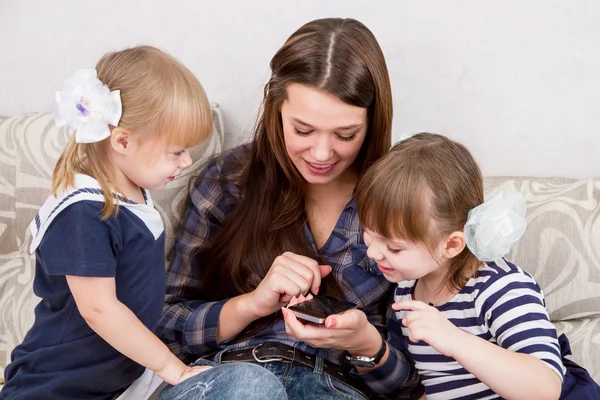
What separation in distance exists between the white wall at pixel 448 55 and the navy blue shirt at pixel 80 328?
0.72 m

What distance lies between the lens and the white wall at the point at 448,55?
1860mm

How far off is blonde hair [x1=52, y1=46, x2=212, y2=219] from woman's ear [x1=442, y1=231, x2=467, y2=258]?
0.51 metres

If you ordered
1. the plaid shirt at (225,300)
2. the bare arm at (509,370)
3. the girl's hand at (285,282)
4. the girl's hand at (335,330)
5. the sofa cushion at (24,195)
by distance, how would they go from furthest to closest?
the sofa cushion at (24,195), the plaid shirt at (225,300), the girl's hand at (285,282), the girl's hand at (335,330), the bare arm at (509,370)

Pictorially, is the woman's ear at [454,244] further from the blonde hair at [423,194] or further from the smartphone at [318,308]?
the smartphone at [318,308]

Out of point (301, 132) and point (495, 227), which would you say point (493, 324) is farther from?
point (301, 132)

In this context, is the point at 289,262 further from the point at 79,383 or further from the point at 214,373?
the point at 79,383

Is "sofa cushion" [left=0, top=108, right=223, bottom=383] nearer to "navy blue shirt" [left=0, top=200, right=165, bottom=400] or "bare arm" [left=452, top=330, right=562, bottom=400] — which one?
"navy blue shirt" [left=0, top=200, right=165, bottom=400]

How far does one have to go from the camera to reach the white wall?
186 cm

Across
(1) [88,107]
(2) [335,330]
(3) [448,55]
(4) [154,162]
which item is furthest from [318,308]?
(3) [448,55]

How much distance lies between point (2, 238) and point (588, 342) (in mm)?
1440

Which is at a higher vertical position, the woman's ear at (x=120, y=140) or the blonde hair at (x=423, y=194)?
the woman's ear at (x=120, y=140)

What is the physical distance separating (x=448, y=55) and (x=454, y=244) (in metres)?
0.61

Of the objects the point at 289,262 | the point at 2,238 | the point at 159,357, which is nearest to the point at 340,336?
the point at 289,262

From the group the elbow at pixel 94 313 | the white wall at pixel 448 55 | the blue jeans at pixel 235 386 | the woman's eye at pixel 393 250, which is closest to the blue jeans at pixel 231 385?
the blue jeans at pixel 235 386
